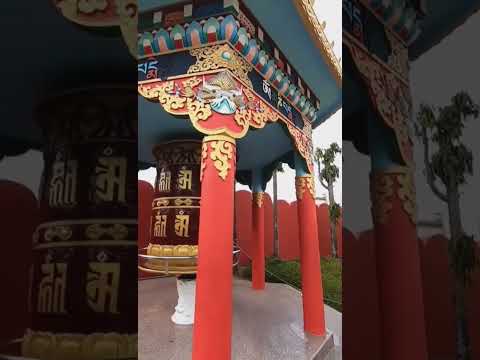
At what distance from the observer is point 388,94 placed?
1.25 metres

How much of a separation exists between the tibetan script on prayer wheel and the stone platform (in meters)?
1.08

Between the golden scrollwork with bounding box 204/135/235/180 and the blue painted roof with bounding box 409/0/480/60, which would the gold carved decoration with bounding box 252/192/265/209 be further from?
the blue painted roof with bounding box 409/0/480/60

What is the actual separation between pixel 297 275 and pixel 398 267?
7.04 meters

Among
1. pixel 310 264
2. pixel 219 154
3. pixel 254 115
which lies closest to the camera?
pixel 219 154

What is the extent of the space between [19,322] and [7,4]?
0.64 m

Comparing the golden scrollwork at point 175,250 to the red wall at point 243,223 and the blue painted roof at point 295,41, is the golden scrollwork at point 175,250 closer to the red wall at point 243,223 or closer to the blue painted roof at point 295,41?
the blue painted roof at point 295,41

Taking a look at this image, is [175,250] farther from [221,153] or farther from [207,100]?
[207,100]

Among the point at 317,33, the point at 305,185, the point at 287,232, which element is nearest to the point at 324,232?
the point at 287,232

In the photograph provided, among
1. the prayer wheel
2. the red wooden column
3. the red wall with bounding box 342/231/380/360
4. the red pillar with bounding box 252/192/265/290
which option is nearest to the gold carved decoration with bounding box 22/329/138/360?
the prayer wheel

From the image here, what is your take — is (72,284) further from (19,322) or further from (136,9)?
(136,9)

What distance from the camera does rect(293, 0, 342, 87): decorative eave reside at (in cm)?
264

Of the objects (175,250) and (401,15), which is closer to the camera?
(401,15)

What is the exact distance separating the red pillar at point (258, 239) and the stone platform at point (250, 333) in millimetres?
669

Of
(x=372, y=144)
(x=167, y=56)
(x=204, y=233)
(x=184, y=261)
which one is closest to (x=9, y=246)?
(x=372, y=144)
